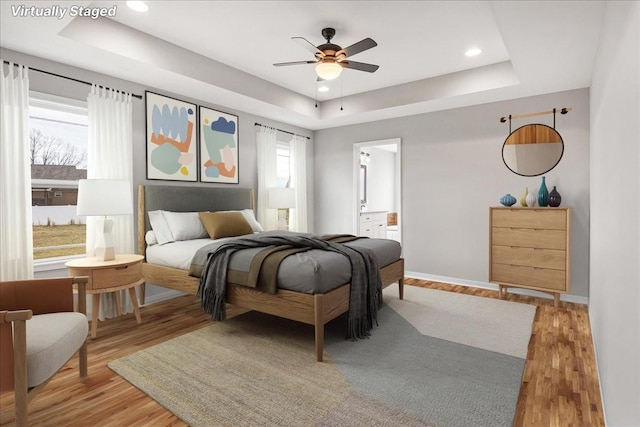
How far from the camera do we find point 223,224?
3947mm

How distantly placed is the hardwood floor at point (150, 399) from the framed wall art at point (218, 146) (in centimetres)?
200

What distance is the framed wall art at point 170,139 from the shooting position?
12.8 ft

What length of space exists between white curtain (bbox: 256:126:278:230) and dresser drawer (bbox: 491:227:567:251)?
3043 millimetres

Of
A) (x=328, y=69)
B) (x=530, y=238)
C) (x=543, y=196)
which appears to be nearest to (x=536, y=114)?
(x=543, y=196)

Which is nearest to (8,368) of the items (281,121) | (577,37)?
(577,37)

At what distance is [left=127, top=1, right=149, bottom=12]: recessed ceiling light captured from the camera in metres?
2.69

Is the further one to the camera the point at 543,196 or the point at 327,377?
the point at 543,196

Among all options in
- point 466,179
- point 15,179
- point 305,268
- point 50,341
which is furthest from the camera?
point 466,179

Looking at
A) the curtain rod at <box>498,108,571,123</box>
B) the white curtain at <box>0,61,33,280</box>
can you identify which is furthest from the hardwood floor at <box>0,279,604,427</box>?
the curtain rod at <box>498,108,571,123</box>

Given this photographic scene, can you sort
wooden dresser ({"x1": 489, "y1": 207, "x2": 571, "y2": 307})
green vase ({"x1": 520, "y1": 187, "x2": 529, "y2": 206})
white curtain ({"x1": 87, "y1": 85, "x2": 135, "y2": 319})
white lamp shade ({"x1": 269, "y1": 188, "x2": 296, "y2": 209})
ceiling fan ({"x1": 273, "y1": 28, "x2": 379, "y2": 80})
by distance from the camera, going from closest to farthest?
1. ceiling fan ({"x1": 273, "y1": 28, "x2": 379, "y2": 80})
2. white curtain ({"x1": 87, "y1": 85, "x2": 135, "y2": 319})
3. wooden dresser ({"x1": 489, "y1": 207, "x2": 571, "y2": 307})
4. green vase ({"x1": 520, "y1": 187, "x2": 529, "y2": 206})
5. white lamp shade ({"x1": 269, "y1": 188, "x2": 296, "y2": 209})

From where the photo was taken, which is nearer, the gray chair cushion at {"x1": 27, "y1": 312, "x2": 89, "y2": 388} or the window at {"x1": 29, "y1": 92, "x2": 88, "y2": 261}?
the gray chair cushion at {"x1": 27, "y1": 312, "x2": 89, "y2": 388}

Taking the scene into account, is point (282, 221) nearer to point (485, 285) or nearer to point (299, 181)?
point (299, 181)

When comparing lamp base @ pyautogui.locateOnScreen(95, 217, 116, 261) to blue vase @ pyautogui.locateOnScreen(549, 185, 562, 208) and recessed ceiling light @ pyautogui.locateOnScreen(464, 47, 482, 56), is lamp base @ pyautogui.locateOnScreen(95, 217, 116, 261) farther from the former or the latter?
blue vase @ pyautogui.locateOnScreen(549, 185, 562, 208)

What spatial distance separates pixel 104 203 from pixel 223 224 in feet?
4.18
